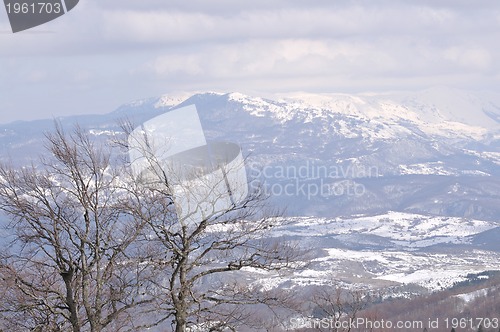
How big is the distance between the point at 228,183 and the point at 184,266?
2.07 m

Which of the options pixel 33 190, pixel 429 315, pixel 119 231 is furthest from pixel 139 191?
pixel 429 315

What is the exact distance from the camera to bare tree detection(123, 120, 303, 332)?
18578mm

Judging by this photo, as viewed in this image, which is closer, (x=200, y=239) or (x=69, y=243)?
(x=69, y=243)

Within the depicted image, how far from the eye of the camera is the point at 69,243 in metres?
18.8

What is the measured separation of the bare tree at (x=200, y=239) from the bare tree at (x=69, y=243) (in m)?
0.54

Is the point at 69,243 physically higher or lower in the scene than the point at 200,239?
higher

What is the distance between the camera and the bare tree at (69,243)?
18.3 metres

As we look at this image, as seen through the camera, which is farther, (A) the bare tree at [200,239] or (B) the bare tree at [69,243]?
(A) the bare tree at [200,239]

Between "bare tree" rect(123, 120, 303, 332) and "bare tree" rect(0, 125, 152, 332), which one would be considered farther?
"bare tree" rect(123, 120, 303, 332)

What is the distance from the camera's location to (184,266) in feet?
60.5

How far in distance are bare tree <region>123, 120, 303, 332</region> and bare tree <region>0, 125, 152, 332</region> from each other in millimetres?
542

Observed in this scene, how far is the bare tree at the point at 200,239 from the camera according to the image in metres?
18.6

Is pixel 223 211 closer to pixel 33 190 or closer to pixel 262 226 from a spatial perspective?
pixel 262 226

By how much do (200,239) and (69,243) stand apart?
9.63 feet
